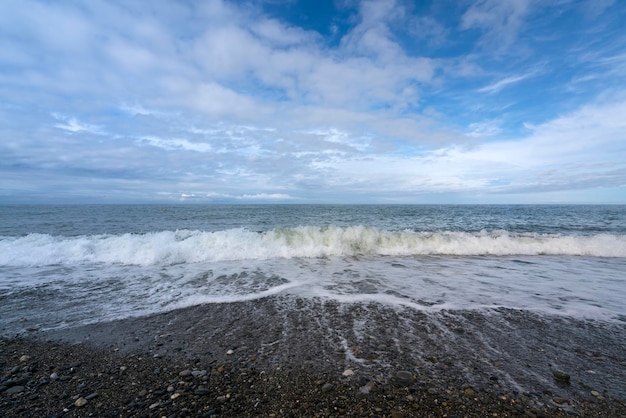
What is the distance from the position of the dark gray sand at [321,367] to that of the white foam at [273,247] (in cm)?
709

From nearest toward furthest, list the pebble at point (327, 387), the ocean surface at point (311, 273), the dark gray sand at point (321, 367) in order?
the dark gray sand at point (321, 367)
the pebble at point (327, 387)
the ocean surface at point (311, 273)

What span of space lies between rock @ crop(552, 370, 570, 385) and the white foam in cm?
1019

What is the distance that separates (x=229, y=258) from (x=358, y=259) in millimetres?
5923

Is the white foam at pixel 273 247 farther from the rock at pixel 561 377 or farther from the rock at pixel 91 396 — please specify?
the rock at pixel 561 377

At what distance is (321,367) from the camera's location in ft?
12.8

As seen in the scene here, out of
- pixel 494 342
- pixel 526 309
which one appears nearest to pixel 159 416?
pixel 494 342

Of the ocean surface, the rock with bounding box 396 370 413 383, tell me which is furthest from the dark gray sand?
the ocean surface

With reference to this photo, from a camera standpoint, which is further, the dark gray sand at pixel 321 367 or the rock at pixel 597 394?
the rock at pixel 597 394

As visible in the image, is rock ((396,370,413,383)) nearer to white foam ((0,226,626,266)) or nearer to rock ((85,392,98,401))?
rock ((85,392,98,401))

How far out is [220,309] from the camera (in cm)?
631

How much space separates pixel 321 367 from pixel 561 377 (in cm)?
316

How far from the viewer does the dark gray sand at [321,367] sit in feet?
10.2

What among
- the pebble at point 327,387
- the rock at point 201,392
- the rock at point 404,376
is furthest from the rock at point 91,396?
the rock at point 404,376

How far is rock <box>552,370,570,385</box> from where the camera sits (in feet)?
11.6
